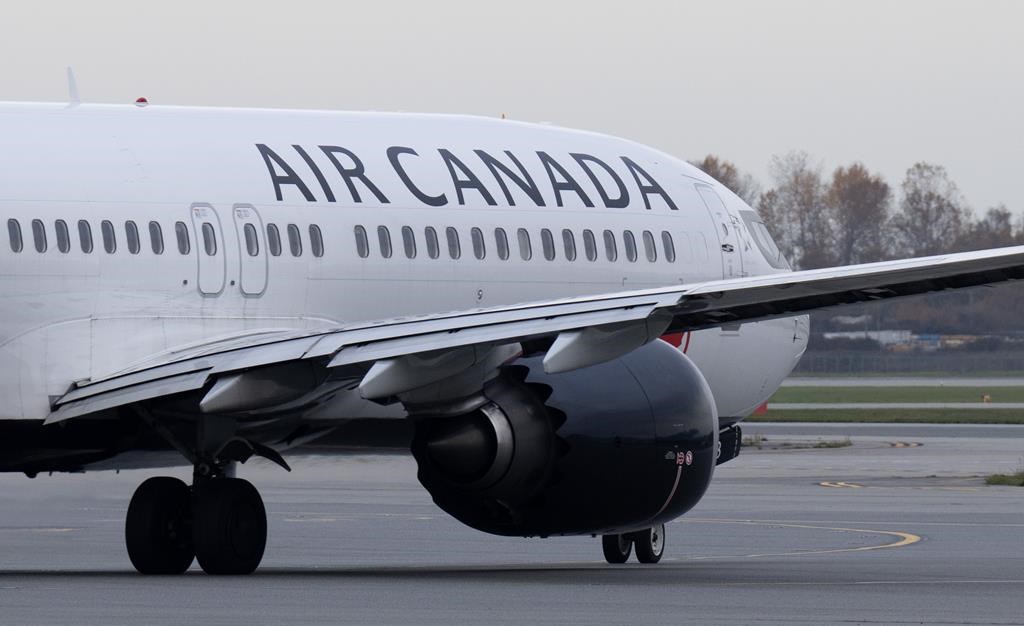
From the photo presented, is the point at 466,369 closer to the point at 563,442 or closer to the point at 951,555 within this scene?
the point at 563,442

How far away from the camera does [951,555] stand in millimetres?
23172

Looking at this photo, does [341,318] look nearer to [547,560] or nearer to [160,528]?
[160,528]

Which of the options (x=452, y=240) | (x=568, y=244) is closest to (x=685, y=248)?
(x=568, y=244)

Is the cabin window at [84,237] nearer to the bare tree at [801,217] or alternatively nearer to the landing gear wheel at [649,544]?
the landing gear wheel at [649,544]

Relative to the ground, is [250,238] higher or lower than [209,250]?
Result: higher

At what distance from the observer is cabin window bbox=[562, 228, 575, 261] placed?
75.7 ft

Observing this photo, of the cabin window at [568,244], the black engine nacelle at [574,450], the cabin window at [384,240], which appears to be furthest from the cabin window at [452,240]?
the black engine nacelle at [574,450]

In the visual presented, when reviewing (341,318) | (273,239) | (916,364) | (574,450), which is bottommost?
(574,450)

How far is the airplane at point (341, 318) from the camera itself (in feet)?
55.5

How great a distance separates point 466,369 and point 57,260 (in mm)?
4027

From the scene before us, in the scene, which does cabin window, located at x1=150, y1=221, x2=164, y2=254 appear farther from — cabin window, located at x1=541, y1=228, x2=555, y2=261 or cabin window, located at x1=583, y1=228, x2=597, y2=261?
cabin window, located at x1=583, y1=228, x2=597, y2=261

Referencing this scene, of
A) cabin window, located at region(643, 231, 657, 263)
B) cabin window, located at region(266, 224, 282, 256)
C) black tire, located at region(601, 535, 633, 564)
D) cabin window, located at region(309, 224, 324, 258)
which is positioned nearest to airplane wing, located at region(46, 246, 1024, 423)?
cabin window, located at region(266, 224, 282, 256)

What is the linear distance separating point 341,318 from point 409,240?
4.15 ft

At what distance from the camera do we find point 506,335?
1658cm
